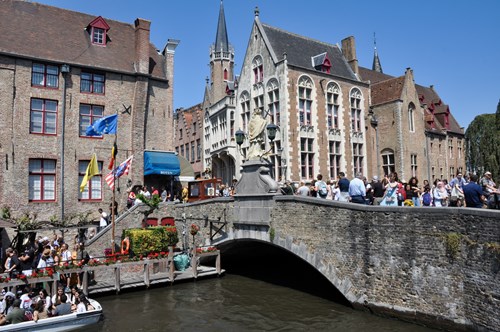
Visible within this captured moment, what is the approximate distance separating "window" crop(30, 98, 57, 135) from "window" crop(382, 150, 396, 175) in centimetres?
2356

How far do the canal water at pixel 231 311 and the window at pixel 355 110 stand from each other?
16.9 meters

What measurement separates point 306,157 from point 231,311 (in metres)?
15.0

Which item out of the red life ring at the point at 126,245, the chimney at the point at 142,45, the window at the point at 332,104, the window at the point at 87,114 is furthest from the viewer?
the window at the point at 332,104

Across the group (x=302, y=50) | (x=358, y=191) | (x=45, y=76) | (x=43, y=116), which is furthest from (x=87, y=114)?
(x=358, y=191)

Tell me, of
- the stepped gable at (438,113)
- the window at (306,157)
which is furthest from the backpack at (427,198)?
the stepped gable at (438,113)

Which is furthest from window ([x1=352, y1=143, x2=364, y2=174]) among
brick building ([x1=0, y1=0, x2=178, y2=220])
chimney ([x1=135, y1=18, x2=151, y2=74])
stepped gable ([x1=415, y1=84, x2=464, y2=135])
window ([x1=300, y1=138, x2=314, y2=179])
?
chimney ([x1=135, y1=18, x2=151, y2=74])

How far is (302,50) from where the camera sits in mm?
28672

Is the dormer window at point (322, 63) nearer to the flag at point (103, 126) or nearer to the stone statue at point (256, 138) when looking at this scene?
the stone statue at point (256, 138)

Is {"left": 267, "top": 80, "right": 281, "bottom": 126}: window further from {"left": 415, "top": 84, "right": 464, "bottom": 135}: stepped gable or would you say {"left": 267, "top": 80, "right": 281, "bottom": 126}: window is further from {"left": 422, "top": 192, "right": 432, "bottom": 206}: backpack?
{"left": 415, "top": 84, "right": 464, "bottom": 135}: stepped gable

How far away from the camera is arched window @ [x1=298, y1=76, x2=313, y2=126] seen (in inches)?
1030

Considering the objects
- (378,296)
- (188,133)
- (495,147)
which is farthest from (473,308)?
(188,133)

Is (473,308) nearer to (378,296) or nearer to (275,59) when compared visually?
(378,296)

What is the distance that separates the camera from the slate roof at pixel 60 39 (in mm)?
21016

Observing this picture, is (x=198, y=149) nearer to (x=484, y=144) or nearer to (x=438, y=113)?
(x=438, y=113)
